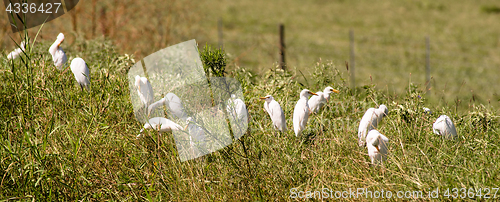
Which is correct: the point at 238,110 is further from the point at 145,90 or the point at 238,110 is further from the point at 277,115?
the point at 145,90

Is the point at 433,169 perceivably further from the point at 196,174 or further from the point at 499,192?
the point at 196,174

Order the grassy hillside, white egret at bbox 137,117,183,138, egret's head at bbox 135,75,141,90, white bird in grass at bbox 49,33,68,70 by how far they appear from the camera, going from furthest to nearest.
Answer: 1. white bird in grass at bbox 49,33,68,70
2. egret's head at bbox 135,75,141,90
3. white egret at bbox 137,117,183,138
4. the grassy hillside

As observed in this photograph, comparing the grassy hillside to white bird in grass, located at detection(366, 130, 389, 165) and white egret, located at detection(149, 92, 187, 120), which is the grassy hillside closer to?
white bird in grass, located at detection(366, 130, 389, 165)

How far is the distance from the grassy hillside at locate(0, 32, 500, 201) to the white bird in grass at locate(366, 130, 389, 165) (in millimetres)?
74

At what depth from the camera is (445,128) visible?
9.23 feet

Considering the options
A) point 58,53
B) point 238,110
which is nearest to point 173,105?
point 238,110

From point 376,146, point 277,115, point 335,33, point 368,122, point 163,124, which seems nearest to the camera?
point 376,146

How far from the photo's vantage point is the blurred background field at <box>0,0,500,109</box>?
6.93 m

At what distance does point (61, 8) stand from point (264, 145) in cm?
481

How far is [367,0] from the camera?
24.0 m

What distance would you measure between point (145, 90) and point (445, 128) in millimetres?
2116

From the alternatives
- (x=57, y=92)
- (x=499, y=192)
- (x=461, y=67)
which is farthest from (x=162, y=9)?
(x=461, y=67)

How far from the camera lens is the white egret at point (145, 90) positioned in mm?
2949

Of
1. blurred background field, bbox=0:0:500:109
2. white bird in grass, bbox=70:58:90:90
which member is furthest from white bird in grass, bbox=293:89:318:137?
white bird in grass, bbox=70:58:90:90
